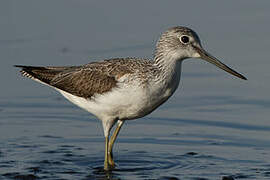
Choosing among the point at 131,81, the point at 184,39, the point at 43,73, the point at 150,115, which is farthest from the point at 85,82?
the point at 150,115

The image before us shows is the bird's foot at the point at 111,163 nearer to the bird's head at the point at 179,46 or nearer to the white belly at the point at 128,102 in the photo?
the white belly at the point at 128,102

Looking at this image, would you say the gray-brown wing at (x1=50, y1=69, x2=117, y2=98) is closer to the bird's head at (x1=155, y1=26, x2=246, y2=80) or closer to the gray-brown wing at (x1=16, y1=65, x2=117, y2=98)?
the gray-brown wing at (x1=16, y1=65, x2=117, y2=98)

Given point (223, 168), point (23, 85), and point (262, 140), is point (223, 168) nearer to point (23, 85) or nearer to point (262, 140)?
point (262, 140)

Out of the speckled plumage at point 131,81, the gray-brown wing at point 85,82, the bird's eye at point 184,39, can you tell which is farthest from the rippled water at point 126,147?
the bird's eye at point 184,39

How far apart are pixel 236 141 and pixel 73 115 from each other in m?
3.51

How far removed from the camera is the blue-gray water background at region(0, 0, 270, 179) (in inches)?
565

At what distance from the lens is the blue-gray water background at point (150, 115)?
1434cm

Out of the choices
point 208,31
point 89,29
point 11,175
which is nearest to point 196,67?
point 208,31

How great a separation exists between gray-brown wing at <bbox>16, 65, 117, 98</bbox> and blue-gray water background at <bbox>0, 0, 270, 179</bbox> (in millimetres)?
1255

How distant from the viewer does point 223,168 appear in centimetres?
1399

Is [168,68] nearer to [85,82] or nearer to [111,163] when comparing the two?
[85,82]

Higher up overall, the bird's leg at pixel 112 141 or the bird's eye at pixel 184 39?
the bird's eye at pixel 184 39

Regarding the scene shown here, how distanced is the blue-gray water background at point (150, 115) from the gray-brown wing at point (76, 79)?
125 cm

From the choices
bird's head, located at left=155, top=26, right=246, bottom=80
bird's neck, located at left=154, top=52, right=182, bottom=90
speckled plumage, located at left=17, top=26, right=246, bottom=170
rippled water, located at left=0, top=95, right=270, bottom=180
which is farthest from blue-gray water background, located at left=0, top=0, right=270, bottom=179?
bird's head, located at left=155, top=26, right=246, bottom=80
